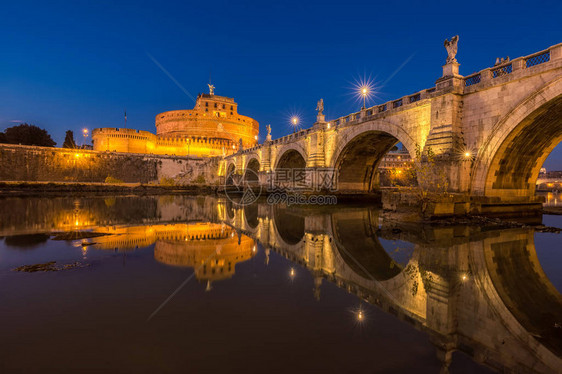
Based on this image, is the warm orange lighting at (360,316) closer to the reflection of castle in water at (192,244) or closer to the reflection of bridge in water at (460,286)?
the reflection of bridge in water at (460,286)

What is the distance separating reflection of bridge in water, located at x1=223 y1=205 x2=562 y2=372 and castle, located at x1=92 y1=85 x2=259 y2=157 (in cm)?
6312

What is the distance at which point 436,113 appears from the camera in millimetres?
15320

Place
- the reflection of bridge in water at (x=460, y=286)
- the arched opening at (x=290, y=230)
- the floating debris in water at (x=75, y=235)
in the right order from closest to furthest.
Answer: the reflection of bridge in water at (x=460, y=286) < the floating debris in water at (x=75, y=235) < the arched opening at (x=290, y=230)

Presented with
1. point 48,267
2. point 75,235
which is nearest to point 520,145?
point 48,267

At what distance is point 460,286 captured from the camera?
5.20 m

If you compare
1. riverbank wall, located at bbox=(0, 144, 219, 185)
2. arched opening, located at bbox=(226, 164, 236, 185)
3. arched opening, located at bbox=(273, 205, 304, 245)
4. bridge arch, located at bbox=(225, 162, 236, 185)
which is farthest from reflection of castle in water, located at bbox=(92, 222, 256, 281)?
arched opening, located at bbox=(226, 164, 236, 185)

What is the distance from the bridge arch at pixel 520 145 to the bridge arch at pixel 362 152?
585cm

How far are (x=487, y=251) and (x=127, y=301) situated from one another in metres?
8.40

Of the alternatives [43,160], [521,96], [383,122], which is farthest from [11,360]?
[43,160]

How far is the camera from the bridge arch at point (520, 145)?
1179 cm

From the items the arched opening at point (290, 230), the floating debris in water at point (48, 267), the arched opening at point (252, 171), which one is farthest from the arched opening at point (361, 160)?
the arched opening at point (252, 171)

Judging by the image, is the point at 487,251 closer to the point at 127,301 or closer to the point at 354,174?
the point at 127,301

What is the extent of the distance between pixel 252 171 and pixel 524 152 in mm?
43566

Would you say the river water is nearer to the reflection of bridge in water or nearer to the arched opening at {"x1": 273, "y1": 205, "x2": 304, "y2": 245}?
the reflection of bridge in water
